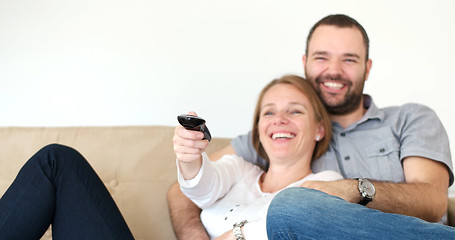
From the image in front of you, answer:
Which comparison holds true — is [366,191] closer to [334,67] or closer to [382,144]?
[382,144]

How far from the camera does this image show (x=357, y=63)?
2199mm

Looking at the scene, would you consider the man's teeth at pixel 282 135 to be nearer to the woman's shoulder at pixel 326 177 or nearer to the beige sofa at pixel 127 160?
the woman's shoulder at pixel 326 177

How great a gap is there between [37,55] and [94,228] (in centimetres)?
161

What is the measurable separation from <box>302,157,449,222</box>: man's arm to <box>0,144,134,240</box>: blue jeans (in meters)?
0.66

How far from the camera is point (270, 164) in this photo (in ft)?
6.51

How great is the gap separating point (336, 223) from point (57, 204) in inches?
36.1

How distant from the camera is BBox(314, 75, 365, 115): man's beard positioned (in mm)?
2121

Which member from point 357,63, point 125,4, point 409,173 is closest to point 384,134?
point 409,173

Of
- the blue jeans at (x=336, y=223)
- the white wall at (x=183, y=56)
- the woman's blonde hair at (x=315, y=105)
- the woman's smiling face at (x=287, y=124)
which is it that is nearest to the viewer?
the blue jeans at (x=336, y=223)

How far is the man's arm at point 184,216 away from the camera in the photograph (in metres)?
1.80

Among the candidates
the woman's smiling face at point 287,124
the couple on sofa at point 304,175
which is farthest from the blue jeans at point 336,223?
the woman's smiling face at point 287,124

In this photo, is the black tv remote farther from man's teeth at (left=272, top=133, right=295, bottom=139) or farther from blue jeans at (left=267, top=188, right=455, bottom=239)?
man's teeth at (left=272, top=133, right=295, bottom=139)

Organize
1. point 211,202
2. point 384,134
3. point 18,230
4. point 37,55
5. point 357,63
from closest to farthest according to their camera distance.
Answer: point 18,230 → point 211,202 → point 384,134 → point 357,63 → point 37,55

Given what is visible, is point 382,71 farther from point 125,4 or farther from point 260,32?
point 125,4
